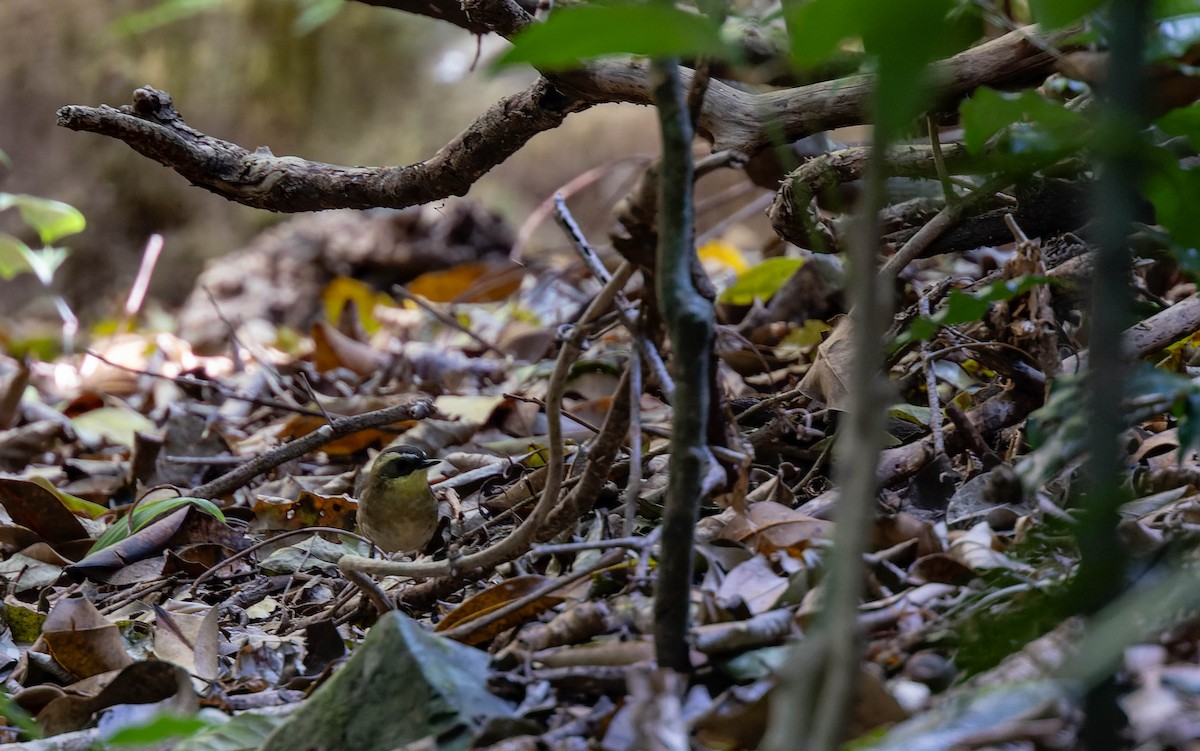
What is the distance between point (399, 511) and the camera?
6.57ft

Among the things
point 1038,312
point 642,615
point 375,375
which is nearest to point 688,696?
point 642,615

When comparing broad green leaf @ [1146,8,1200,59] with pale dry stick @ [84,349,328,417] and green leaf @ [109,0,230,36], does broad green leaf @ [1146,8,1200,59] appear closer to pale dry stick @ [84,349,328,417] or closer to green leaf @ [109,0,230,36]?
pale dry stick @ [84,349,328,417]

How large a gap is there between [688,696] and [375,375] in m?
3.12

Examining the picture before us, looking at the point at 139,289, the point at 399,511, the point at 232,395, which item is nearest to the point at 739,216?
the point at 232,395

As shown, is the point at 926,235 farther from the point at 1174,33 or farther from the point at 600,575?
the point at 600,575

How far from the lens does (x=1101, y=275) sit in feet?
2.39

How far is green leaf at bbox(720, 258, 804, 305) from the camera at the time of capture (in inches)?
121

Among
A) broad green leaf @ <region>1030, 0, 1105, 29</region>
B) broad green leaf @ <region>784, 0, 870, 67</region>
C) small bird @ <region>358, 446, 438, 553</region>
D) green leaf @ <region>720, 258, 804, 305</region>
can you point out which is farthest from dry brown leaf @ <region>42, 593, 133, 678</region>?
green leaf @ <region>720, 258, 804, 305</region>

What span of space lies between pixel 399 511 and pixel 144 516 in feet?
1.54

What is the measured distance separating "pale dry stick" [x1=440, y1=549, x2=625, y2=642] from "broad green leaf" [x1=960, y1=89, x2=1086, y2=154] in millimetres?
667

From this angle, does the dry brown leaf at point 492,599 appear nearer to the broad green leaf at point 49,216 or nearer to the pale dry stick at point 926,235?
the pale dry stick at point 926,235

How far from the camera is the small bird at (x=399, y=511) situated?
2008 millimetres

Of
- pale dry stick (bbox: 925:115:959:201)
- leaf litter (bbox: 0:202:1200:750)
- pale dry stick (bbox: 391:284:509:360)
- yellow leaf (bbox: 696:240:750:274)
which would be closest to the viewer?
leaf litter (bbox: 0:202:1200:750)

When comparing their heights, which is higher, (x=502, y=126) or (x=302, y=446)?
(x=502, y=126)
